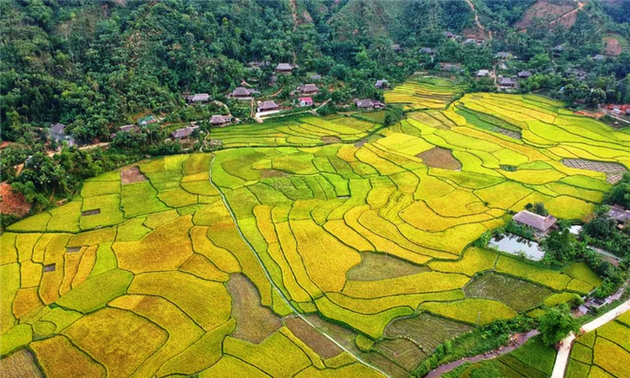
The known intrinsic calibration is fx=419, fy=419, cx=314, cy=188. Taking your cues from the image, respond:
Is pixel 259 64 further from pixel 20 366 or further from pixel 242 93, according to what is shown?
pixel 20 366

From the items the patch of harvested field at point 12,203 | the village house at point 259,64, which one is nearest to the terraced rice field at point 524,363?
the patch of harvested field at point 12,203

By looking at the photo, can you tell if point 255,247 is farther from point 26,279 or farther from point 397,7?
point 397,7

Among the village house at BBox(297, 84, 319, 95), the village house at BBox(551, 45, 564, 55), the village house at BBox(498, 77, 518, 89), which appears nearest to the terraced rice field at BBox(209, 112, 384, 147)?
the village house at BBox(297, 84, 319, 95)

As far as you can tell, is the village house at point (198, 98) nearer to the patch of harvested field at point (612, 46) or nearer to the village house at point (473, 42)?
the village house at point (473, 42)

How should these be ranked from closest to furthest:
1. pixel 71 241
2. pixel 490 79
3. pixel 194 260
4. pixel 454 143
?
1. pixel 194 260
2. pixel 71 241
3. pixel 454 143
4. pixel 490 79

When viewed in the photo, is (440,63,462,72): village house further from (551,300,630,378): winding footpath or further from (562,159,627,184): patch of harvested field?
(551,300,630,378): winding footpath

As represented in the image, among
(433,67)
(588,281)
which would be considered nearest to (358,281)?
(588,281)
